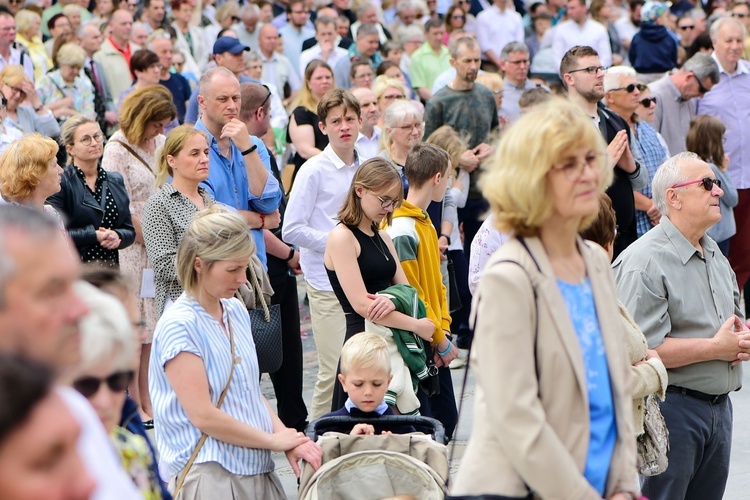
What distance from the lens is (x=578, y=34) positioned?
15445 millimetres

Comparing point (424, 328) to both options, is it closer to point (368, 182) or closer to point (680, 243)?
point (368, 182)

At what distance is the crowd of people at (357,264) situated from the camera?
2.71 metres

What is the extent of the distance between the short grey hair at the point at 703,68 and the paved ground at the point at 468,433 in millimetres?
2740

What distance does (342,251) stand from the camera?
5.60 meters

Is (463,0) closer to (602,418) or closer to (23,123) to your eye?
(23,123)

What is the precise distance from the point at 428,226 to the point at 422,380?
1.03 metres

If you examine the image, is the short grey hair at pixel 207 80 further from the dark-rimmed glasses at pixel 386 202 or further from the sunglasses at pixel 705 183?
the sunglasses at pixel 705 183

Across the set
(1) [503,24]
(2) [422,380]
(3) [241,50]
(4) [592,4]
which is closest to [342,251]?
(2) [422,380]

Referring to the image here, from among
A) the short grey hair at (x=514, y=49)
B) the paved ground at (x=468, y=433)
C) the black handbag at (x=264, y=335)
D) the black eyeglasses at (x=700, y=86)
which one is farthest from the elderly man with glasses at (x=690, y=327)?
the short grey hair at (x=514, y=49)

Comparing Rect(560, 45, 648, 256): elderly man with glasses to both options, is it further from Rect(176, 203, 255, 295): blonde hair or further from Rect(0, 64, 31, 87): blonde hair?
Rect(0, 64, 31, 87): blonde hair

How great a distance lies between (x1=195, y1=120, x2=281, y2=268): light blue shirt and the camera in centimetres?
644

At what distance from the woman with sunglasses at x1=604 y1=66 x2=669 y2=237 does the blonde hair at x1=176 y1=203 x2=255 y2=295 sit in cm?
470

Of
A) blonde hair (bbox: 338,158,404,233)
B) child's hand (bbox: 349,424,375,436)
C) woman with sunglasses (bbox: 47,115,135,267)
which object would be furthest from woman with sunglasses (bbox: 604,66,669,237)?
child's hand (bbox: 349,424,375,436)

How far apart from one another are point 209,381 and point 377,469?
77 centimetres
